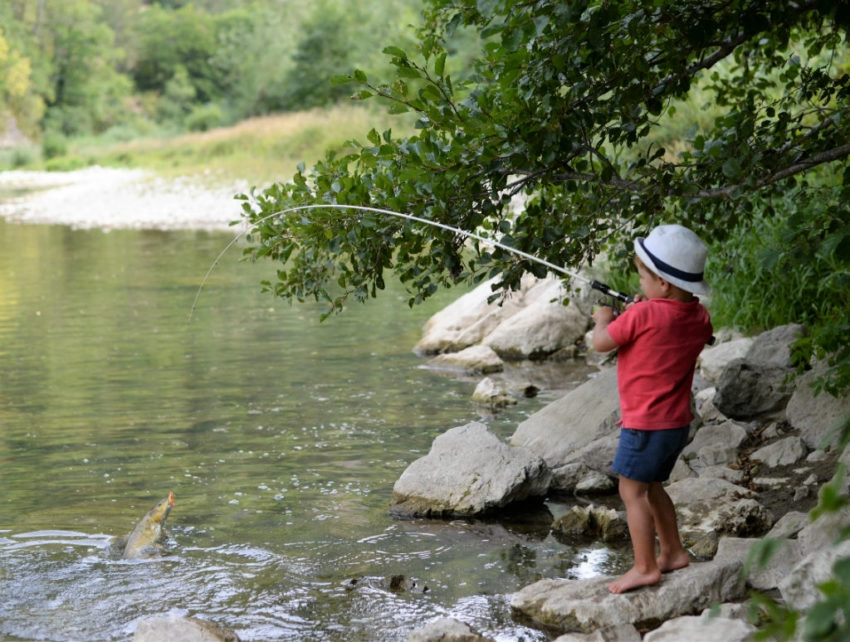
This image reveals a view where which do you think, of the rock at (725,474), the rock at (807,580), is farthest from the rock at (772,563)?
the rock at (725,474)

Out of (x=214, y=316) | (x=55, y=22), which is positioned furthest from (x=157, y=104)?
(x=214, y=316)

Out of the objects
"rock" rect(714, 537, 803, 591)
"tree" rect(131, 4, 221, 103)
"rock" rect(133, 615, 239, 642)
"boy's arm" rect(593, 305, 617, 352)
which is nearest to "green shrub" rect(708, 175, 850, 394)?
"rock" rect(714, 537, 803, 591)

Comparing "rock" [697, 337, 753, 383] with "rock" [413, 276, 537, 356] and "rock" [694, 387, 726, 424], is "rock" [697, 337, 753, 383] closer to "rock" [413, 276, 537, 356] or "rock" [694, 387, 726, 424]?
"rock" [694, 387, 726, 424]

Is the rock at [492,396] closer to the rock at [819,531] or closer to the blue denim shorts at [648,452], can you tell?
the rock at [819,531]

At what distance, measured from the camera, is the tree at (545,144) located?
16.6 feet

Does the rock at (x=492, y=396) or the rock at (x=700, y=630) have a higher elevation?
the rock at (x=700, y=630)

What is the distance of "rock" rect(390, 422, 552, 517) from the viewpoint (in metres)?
6.46

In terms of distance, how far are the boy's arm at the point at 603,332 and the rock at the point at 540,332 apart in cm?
677

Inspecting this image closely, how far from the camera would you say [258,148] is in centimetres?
3712

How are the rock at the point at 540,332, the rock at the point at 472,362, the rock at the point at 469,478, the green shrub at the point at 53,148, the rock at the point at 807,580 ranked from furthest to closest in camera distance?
the green shrub at the point at 53,148 < the rock at the point at 540,332 < the rock at the point at 472,362 < the rock at the point at 469,478 < the rock at the point at 807,580

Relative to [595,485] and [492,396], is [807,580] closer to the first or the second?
[595,485]

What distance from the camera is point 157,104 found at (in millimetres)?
74250

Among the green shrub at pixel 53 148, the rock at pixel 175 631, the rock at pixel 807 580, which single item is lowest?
the rock at pixel 175 631

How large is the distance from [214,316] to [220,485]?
6.98 metres
